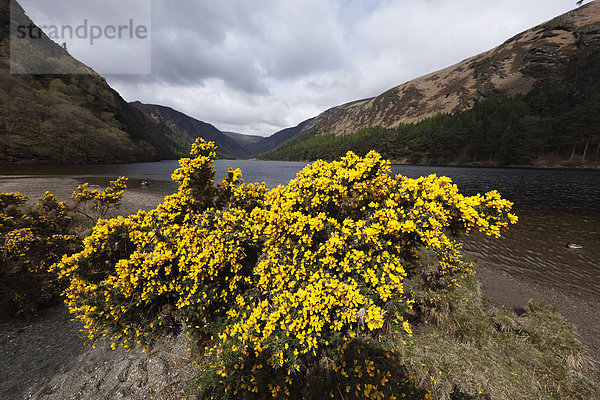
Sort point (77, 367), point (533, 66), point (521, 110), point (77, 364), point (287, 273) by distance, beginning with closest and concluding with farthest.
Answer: point (287, 273)
point (77, 367)
point (77, 364)
point (521, 110)
point (533, 66)

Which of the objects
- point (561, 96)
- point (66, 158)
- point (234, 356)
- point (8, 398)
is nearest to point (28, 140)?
point (66, 158)

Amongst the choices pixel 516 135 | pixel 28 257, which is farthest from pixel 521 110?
pixel 28 257

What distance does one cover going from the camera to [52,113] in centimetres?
7425

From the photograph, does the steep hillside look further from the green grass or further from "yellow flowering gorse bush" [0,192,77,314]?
the green grass

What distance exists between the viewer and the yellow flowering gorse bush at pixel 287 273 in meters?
4.98

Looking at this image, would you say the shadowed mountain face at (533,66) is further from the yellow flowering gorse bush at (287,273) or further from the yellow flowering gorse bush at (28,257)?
the yellow flowering gorse bush at (28,257)

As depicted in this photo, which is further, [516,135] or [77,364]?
[516,135]

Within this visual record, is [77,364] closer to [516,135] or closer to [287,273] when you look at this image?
[287,273]

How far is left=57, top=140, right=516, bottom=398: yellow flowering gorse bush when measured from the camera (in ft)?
16.4

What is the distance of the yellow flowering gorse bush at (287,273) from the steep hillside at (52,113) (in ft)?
315

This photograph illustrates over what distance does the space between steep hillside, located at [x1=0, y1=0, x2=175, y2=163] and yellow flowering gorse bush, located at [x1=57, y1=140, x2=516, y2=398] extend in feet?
315

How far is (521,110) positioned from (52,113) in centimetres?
18115

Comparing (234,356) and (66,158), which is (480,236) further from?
(66,158)

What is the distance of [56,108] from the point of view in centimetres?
7762
